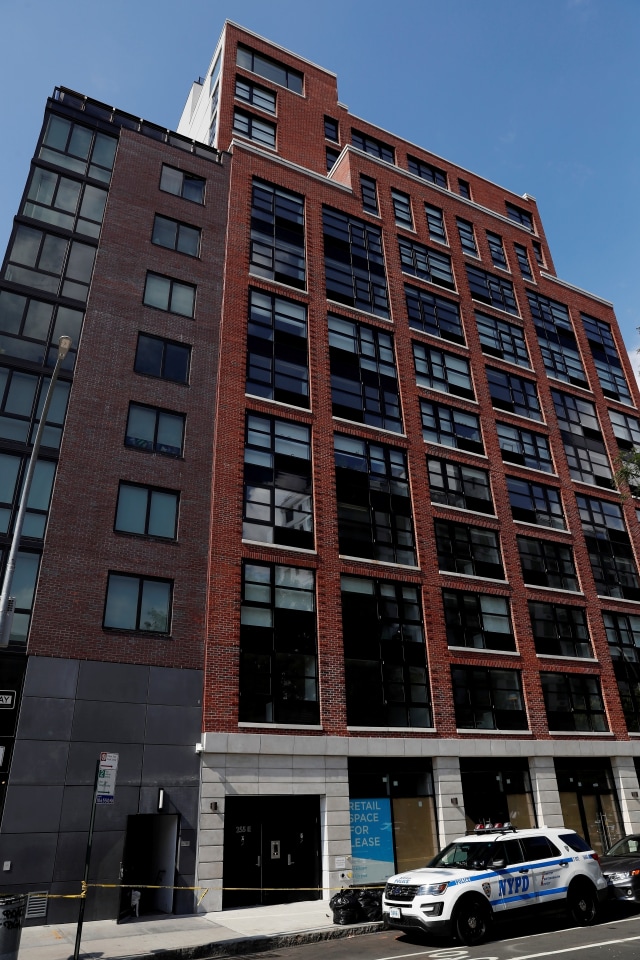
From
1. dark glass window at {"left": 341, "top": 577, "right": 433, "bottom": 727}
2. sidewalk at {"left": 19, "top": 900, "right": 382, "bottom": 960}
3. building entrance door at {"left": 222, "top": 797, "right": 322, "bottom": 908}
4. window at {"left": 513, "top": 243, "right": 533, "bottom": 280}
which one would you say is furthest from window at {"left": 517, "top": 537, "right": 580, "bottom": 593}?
window at {"left": 513, "top": 243, "right": 533, "bottom": 280}

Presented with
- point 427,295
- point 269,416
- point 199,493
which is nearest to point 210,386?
point 269,416

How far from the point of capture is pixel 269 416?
25.6 metres

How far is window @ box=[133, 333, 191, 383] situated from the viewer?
24.1m

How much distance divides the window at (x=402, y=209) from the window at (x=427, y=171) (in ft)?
17.6

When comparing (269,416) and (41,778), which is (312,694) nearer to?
(41,778)

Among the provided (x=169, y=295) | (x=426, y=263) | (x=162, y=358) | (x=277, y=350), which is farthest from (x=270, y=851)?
(x=426, y=263)

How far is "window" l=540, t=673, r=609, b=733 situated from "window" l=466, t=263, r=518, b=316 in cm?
1991

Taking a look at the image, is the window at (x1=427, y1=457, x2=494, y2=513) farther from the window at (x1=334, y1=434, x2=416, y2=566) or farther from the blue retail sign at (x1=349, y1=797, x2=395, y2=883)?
the blue retail sign at (x1=349, y1=797, x2=395, y2=883)

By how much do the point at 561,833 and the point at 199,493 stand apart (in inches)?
567

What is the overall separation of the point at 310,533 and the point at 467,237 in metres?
23.7

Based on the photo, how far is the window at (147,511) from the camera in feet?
70.3

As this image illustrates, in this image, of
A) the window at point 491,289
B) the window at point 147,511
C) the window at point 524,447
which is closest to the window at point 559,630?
the window at point 524,447

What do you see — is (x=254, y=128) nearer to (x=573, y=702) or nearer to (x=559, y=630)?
(x=559, y=630)

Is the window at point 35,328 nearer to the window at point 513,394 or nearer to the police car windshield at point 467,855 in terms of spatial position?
the police car windshield at point 467,855
